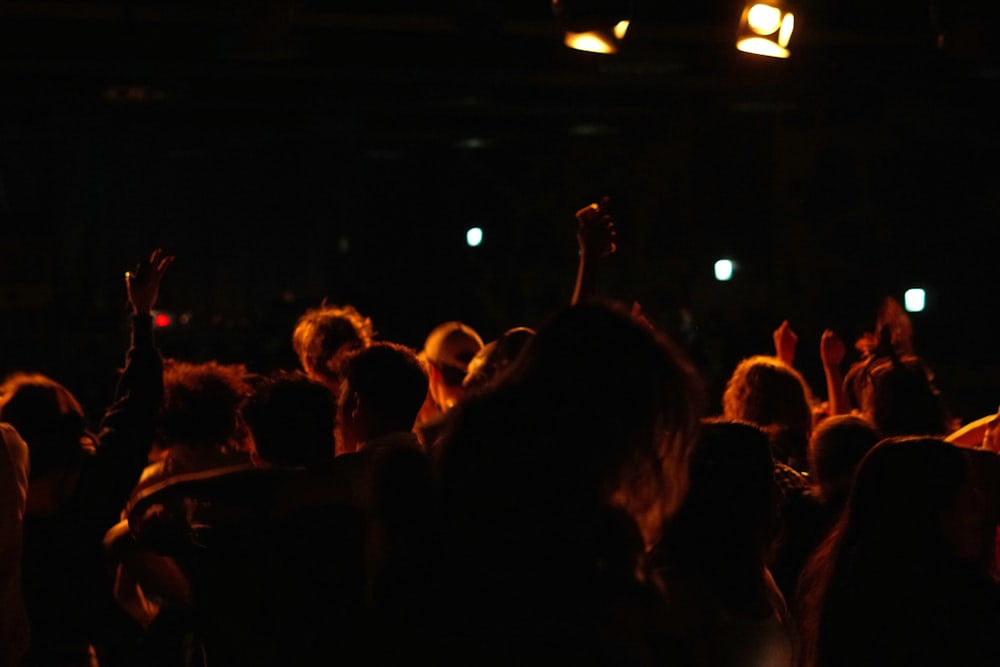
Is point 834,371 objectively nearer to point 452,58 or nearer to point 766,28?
point 766,28

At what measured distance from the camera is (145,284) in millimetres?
2344

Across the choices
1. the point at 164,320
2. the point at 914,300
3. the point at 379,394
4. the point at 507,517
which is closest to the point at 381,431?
the point at 379,394

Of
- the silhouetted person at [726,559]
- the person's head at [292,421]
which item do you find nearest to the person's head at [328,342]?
the person's head at [292,421]

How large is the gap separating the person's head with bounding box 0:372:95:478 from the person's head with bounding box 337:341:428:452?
0.54 m

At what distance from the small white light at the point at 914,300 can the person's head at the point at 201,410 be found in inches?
330

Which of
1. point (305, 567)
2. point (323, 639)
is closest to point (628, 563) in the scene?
point (323, 639)

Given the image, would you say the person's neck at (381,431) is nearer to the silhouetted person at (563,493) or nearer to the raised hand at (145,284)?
the raised hand at (145,284)

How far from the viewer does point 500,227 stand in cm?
1391

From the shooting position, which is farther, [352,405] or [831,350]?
[831,350]

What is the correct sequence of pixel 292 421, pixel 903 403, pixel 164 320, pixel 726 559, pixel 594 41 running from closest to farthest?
pixel 726 559 < pixel 292 421 < pixel 903 403 < pixel 594 41 < pixel 164 320

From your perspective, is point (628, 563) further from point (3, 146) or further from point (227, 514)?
point (3, 146)

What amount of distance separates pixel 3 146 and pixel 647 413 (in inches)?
536

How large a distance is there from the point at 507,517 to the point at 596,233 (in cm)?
148

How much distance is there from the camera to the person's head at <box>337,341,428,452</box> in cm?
204
